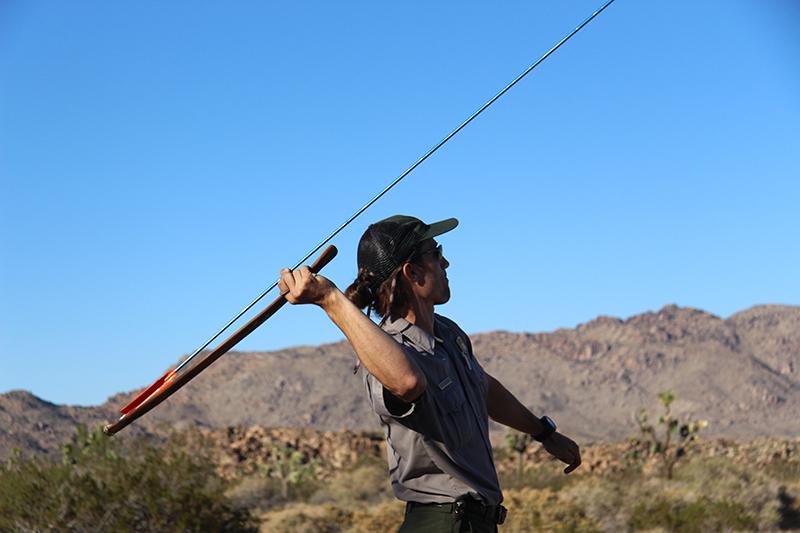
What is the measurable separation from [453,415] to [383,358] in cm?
50

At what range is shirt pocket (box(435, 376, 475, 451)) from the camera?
12.9ft

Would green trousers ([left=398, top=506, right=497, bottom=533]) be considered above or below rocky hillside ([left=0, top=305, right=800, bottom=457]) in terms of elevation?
below

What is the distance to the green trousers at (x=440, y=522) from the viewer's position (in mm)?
3953

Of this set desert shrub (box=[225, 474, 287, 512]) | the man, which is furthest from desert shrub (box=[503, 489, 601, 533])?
the man

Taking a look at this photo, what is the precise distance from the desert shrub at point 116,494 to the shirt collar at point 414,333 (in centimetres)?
977

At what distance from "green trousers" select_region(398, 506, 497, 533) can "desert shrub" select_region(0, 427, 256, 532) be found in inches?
382

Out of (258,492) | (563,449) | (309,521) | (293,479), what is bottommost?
(563,449)

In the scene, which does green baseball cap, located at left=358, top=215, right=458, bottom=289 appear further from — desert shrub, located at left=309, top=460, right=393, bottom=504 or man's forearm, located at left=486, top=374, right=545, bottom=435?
desert shrub, located at left=309, top=460, right=393, bottom=504

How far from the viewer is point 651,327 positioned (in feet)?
360

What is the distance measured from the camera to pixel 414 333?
161 inches

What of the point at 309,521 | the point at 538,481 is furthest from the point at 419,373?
the point at 538,481

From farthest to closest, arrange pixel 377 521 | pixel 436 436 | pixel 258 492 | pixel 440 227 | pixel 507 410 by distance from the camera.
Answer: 1. pixel 258 492
2. pixel 377 521
3. pixel 507 410
4. pixel 440 227
5. pixel 436 436

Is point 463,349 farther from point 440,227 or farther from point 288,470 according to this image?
point 288,470

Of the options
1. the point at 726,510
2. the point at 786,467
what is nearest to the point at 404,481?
the point at 726,510
